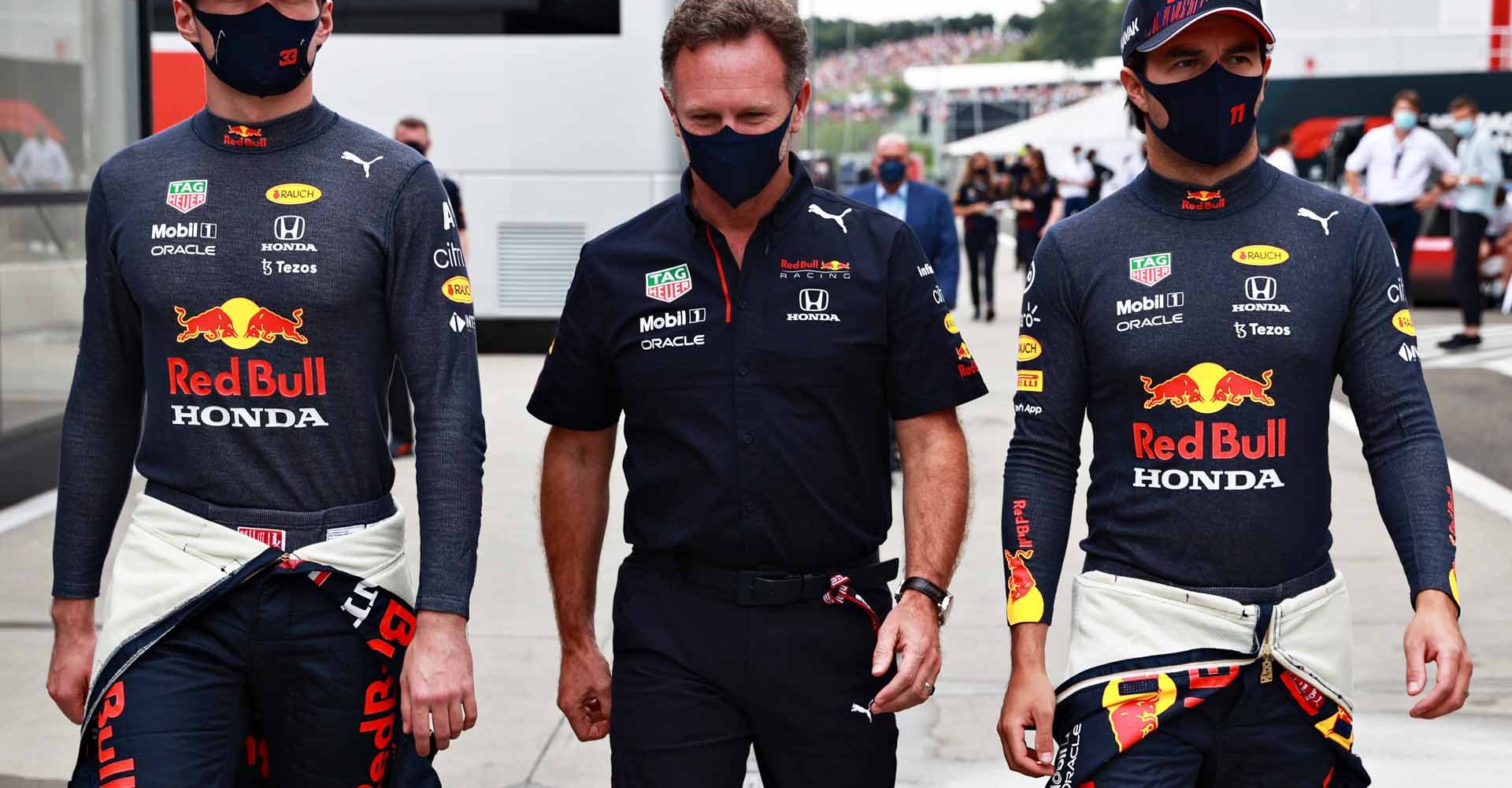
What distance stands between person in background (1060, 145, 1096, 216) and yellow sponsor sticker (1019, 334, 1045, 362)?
22.9m

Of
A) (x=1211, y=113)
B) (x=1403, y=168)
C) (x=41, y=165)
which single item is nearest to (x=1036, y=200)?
(x=1403, y=168)

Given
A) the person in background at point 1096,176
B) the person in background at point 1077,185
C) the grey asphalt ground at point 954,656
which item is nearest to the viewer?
the grey asphalt ground at point 954,656

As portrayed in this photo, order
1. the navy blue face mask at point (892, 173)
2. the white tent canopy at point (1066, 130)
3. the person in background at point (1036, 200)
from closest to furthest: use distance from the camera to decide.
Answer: the navy blue face mask at point (892, 173), the person in background at point (1036, 200), the white tent canopy at point (1066, 130)

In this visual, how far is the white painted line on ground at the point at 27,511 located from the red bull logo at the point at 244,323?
6.27m

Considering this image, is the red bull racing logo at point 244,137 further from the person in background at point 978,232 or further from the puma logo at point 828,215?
the person in background at point 978,232

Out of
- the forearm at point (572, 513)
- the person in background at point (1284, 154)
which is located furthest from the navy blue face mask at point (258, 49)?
the person in background at point (1284, 154)

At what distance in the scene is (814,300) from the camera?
10.2ft

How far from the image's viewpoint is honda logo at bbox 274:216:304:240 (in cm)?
290

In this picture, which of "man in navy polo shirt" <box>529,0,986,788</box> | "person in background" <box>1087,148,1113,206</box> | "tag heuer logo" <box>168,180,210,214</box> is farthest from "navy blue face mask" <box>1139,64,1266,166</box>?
"person in background" <box>1087,148,1113,206</box>

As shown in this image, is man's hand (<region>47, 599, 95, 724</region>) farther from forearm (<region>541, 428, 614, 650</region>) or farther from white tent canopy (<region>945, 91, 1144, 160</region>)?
white tent canopy (<region>945, 91, 1144, 160</region>)

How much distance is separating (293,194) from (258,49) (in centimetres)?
24

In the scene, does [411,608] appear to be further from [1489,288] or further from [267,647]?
[1489,288]

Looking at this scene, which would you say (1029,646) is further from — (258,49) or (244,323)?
(258,49)

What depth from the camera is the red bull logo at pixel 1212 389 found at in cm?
290
